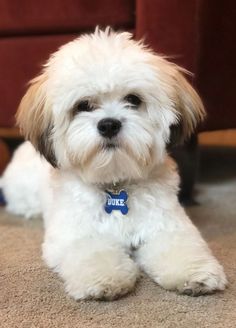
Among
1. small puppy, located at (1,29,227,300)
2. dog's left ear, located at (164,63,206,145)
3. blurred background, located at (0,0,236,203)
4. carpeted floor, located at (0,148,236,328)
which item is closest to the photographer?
carpeted floor, located at (0,148,236,328)

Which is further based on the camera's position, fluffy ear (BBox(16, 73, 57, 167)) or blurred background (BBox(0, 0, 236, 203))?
blurred background (BBox(0, 0, 236, 203))

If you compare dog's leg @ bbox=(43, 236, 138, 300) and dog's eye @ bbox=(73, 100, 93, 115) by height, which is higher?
dog's eye @ bbox=(73, 100, 93, 115)

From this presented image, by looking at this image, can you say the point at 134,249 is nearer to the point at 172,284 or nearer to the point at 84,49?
the point at 172,284

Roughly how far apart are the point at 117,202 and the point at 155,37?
0.51 m

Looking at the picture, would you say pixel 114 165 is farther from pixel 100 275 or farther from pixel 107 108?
pixel 100 275

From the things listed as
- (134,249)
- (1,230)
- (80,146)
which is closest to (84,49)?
(80,146)

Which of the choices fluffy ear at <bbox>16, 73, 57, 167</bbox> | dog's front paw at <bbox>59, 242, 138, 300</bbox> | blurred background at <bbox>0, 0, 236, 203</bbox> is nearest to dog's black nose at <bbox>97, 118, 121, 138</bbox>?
fluffy ear at <bbox>16, 73, 57, 167</bbox>

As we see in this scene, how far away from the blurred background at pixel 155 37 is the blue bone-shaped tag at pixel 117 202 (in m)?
0.40

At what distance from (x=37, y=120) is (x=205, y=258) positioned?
44cm

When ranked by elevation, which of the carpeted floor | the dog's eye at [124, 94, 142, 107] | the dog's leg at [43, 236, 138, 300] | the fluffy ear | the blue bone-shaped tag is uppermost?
the dog's eye at [124, 94, 142, 107]

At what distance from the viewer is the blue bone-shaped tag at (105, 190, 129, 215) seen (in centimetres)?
112

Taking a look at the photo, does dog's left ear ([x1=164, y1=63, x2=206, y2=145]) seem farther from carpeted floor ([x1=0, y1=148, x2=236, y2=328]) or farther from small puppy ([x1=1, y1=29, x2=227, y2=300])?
carpeted floor ([x1=0, y1=148, x2=236, y2=328])

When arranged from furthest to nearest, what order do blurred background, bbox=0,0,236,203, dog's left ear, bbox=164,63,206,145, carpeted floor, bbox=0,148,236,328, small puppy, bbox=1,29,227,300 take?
blurred background, bbox=0,0,236,203 → dog's left ear, bbox=164,63,206,145 → small puppy, bbox=1,29,227,300 → carpeted floor, bbox=0,148,236,328

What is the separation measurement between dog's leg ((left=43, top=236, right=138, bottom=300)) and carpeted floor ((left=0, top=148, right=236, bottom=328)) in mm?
20
